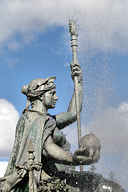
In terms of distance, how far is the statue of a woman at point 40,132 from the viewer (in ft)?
26.9

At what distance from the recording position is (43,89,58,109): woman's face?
9211 mm

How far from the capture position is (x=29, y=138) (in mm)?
8758

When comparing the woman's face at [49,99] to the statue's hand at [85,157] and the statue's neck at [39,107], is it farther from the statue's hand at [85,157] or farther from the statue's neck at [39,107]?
the statue's hand at [85,157]

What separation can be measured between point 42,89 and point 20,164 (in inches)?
64.6

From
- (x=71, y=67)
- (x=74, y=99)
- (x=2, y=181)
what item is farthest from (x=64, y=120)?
(x=2, y=181)

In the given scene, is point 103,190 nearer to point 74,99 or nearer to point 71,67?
point 74,99

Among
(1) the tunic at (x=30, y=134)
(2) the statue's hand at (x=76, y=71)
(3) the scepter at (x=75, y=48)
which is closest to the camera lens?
(1) the tunic at (x=30, y=134)

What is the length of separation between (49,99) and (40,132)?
80cm

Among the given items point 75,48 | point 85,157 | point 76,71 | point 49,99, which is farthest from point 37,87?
point 85,157

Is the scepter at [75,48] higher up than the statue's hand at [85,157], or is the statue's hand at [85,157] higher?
the scepter at [75,48]

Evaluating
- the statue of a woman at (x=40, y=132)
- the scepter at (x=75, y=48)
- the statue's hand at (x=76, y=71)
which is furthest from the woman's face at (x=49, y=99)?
the statue's hand at (x=76, y=71)

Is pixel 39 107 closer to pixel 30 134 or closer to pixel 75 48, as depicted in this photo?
pixel 30 134

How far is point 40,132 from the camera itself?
8.73 meters

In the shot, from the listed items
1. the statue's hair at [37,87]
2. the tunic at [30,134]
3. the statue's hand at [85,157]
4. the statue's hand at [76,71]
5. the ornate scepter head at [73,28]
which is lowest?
the statue's hand at [85,157]
